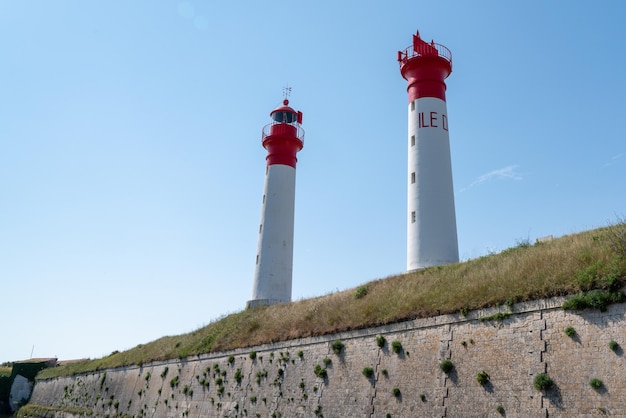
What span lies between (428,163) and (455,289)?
890 centimetres

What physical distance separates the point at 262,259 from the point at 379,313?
13.7 m

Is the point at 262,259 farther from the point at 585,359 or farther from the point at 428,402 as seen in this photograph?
the point at 585,359

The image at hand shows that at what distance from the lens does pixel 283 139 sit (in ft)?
102

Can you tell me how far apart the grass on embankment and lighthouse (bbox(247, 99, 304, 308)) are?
3667 millimetres

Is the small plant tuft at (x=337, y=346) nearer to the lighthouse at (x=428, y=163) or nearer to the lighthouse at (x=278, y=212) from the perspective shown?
the lighthouse at (x=428, y=163)

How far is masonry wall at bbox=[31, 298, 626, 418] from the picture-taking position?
34.2 ft

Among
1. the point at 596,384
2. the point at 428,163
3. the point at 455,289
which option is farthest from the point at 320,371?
the point at 428,163

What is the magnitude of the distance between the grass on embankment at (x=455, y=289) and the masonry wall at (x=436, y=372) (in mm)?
390

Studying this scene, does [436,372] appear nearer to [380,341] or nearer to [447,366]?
[447,366]

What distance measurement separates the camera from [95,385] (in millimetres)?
32625

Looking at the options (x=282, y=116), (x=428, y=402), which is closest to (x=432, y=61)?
(x=282, y=116)

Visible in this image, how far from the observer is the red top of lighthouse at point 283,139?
31.0m

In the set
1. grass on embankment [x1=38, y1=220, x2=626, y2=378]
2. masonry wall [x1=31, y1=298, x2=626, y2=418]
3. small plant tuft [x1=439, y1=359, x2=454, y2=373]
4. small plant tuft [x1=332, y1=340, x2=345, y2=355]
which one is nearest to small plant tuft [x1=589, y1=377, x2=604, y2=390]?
masonry wall [x1=31, y1=298, x2=626, y2=418]

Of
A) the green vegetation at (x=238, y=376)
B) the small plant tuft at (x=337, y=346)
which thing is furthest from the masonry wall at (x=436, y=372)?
the small plant tuft at (x=337, y=346)
